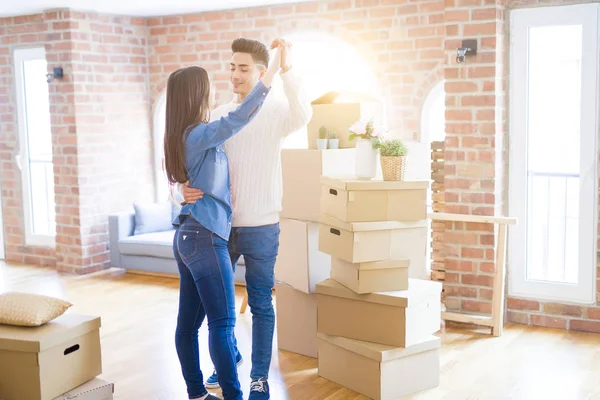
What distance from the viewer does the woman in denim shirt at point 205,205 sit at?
3.22 m

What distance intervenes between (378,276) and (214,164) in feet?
3.51

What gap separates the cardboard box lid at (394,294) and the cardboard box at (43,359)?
1.26 m

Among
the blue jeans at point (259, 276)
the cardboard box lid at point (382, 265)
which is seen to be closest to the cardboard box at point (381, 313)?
the cardboard box lid at point (382, 265)

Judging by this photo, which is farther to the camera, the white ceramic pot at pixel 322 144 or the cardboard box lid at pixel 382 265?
the white ceramic pot at pixel 322 144

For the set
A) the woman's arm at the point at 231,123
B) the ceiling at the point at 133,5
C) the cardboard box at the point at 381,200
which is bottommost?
the cardboard box at the point at 381,200

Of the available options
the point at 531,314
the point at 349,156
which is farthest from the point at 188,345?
the point at 531,314

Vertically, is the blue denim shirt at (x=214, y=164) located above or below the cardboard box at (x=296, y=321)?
above

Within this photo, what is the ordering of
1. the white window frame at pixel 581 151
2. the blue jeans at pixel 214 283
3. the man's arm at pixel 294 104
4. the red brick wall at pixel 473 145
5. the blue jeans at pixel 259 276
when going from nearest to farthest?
the blue jeans at pixel 214 283 < the man's arm at pixel 294 104 < the blue jeans at pixel 259 276 < the white window frame at pixel 581 151 < the red brick wall at pixel 473 145

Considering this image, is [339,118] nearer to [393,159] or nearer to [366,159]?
[366,159]

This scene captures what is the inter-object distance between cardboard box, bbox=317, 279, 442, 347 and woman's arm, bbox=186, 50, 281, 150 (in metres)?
1.18

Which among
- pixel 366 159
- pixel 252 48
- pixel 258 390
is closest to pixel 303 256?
pixel 366 159

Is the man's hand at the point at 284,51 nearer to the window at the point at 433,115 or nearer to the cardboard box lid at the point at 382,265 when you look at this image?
the cardboard box lid at the point at 382,265

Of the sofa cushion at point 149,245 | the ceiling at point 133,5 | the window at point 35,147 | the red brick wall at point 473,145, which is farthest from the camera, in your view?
the window at point 35,147

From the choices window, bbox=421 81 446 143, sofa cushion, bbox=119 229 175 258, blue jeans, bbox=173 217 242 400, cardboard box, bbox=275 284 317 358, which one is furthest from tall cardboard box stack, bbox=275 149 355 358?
sofa cushion, bbox=119 229 175 258
